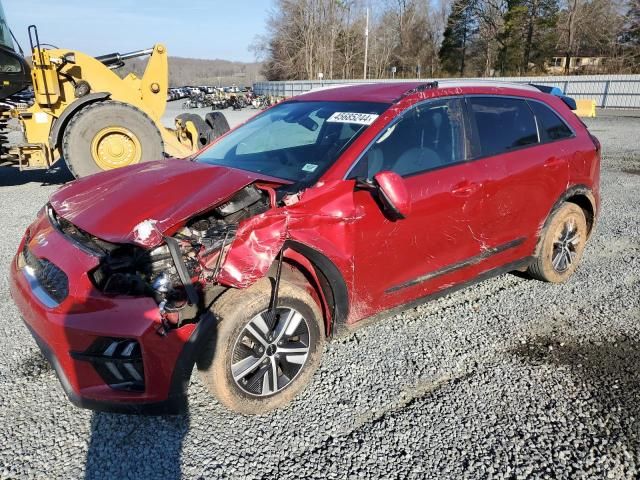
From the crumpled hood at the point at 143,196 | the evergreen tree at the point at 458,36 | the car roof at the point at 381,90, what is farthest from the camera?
the evergreen tree at the point at 458,36

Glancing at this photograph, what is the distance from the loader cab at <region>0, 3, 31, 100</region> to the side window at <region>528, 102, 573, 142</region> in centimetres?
832

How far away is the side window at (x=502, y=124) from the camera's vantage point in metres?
3.44

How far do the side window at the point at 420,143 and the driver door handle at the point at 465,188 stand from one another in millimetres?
174

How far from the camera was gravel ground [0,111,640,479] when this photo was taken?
2277 millimetres

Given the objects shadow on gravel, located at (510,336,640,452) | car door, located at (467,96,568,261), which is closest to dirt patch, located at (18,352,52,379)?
car door, located at (467,96,568,261)

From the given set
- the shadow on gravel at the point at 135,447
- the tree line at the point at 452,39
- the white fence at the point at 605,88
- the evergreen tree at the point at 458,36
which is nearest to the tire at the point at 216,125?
the shadow on gravel at the point at 135,447

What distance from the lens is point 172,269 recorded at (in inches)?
93.3

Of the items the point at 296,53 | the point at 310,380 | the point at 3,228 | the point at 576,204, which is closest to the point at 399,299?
the point at 310,380

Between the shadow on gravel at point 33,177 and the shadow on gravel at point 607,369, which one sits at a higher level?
the shadow on gravel at point 33,177

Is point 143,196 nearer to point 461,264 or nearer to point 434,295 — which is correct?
point 434,295

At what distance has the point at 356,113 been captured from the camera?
3.16 metres

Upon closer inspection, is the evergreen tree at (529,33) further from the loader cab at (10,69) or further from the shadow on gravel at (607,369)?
the shadow on gravel at (607,369)

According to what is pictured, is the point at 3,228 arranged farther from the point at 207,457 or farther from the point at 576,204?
the point at 576,204

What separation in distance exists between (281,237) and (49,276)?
4.03 feet
